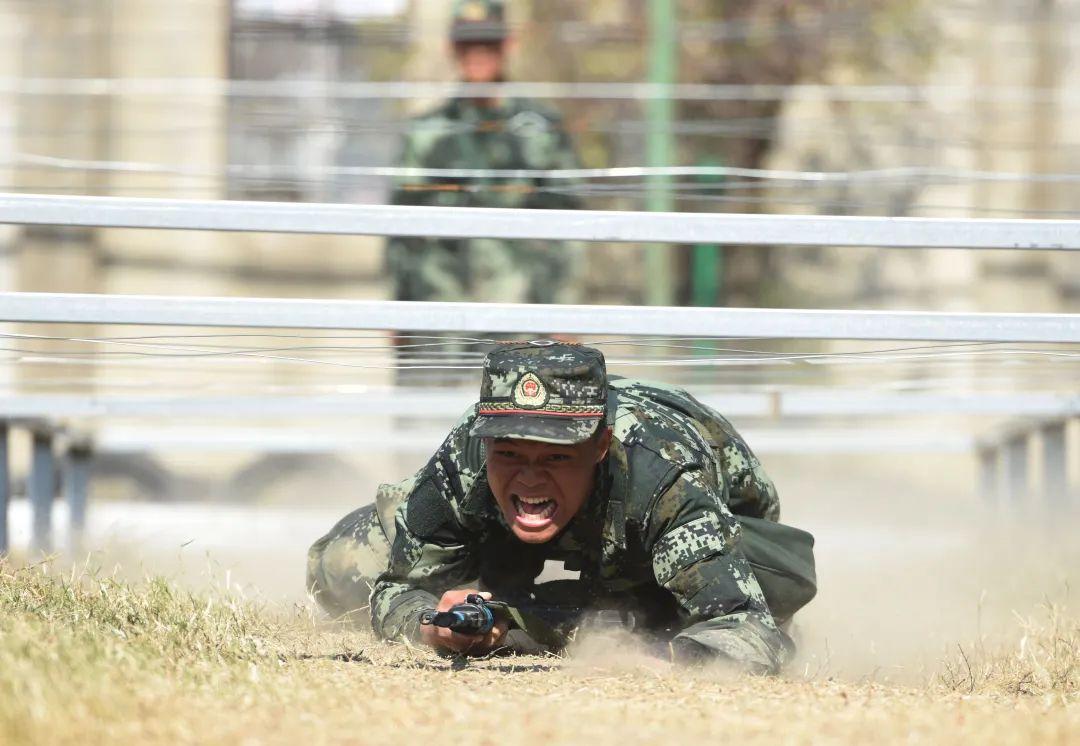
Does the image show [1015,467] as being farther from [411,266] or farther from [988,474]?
[411,266]

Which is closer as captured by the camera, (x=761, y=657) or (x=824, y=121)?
(x=761, y=657)

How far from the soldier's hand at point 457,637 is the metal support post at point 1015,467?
389 cm

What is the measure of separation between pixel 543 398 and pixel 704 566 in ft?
1.69

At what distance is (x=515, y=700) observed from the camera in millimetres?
2955

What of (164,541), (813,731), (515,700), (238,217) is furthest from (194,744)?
(164,541)

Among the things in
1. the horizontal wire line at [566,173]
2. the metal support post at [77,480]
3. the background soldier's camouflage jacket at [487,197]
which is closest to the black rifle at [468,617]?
the horizontal wire line at [566,173]

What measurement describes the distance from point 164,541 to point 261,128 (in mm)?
4377

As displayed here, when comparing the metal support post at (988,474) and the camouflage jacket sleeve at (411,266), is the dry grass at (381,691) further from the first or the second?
the metal support post at (988,474)

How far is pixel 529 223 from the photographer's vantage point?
152 inches

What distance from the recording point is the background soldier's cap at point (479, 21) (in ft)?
21.0

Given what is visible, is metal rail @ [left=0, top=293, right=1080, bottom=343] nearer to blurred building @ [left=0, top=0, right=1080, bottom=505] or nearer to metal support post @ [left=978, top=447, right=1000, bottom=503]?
metal support post @ [left=978, top=447, right=1000, bottom=503]

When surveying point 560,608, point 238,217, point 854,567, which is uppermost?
point 238,217

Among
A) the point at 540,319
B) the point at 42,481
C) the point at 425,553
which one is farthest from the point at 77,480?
the point at 540,319

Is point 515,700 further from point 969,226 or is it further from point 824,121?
point 824,121
